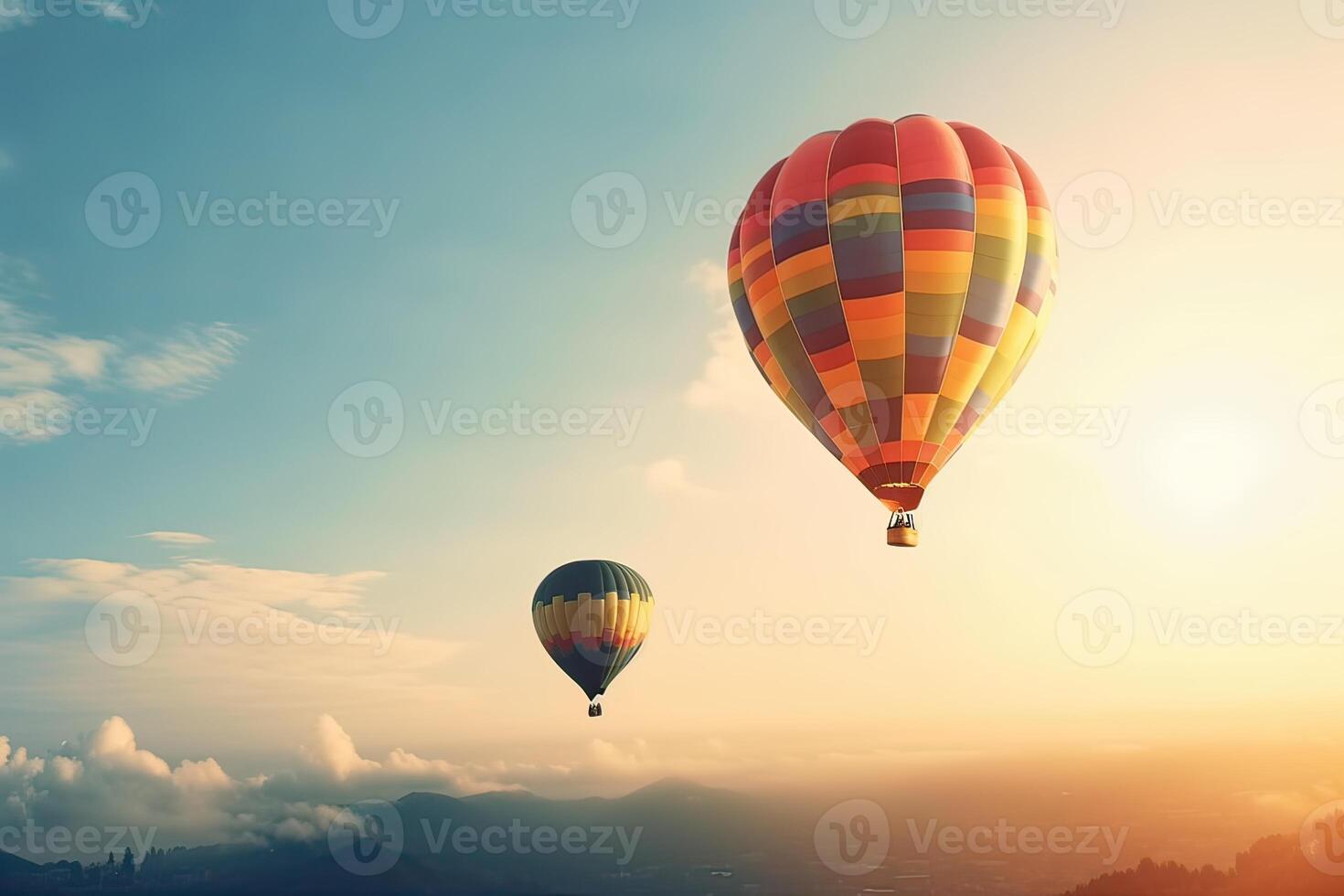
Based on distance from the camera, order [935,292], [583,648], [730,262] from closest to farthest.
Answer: [935,292] < [730,262] < [583,648]

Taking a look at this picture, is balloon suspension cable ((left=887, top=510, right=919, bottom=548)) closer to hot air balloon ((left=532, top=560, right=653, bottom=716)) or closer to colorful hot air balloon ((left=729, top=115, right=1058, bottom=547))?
colorful hot air balloon ((left=729, top=115, right=1058, bottom=547))

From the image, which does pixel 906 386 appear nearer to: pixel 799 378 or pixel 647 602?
pixel 799 378

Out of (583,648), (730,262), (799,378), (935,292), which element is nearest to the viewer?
(935,292)

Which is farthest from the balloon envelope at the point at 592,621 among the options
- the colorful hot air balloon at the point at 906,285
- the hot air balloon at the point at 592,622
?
the colorful hot air balloon at the point at 906,285

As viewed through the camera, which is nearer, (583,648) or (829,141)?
(829,141)

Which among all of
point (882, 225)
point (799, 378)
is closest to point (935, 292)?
point (882, 225)

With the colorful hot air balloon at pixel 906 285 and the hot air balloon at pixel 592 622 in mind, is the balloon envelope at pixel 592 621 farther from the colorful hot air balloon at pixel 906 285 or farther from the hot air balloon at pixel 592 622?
the colorful hot air balloon at pixel 906 285

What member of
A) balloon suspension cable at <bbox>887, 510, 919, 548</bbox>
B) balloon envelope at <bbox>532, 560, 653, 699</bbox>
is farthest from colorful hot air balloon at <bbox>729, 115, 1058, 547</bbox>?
balloon envelope at <bbox>532, 560, 653, 699</bbox>
